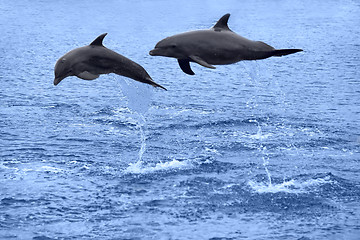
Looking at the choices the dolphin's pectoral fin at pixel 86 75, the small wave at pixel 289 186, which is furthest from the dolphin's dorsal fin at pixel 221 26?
the small wave at pixel 289 186

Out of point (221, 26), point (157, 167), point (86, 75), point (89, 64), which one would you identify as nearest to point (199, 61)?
point (221, 26)

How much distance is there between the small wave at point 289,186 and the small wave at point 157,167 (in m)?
8.34

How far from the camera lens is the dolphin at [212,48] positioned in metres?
23.2

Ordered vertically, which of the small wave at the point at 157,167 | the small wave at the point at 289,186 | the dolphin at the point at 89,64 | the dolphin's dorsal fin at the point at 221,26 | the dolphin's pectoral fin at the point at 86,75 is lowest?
the small wave at the point at 289,186

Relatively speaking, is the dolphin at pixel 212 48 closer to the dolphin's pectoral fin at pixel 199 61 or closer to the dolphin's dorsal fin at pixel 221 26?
the dolphin's pectoral fin at pixel 199 61

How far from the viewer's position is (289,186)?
71125mm

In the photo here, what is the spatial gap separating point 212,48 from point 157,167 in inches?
2092

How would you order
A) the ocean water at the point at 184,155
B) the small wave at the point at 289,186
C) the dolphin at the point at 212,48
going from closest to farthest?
the dolphin at the point at 212,48 → the ocean water at the point at 184,155 → the small wave at the point at 289,186

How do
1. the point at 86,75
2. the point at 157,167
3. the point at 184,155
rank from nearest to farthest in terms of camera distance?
the point at 86,75, the point at 157,167, the point at 184,155

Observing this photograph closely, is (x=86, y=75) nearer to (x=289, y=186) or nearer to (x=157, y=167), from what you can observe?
(x=289, y=186)

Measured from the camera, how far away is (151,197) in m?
68.0

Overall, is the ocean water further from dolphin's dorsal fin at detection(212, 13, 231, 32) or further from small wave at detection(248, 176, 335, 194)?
dolphin's dorsal fin at detection(212, 13, 231, 32)

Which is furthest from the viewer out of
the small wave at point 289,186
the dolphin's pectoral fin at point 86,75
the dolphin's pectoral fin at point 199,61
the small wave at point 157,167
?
the small wave at point 157,167

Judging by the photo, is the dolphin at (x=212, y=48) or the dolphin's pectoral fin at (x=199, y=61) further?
the dolphin at (x=212, y=48)
